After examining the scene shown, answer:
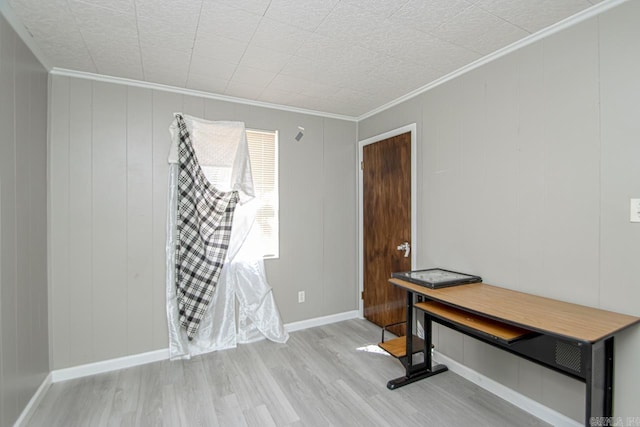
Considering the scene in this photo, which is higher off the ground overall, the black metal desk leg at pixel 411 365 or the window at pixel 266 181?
the window at pixel 266 181

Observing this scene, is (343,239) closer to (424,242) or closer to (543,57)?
(424,242)

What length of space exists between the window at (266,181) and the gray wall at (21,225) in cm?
165

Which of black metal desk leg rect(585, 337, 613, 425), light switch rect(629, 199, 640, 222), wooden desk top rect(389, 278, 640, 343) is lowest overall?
black metal desk leg rect(585, 337, 613, 425)

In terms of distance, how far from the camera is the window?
319cm

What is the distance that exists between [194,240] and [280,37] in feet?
5.98

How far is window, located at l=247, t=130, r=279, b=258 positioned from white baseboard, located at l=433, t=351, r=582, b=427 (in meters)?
1.94

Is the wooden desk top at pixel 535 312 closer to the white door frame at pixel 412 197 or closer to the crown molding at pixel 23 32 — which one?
the white door frame at pixel 412 197

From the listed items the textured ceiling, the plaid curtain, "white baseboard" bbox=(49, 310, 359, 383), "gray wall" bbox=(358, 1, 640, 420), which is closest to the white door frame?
"gray wall" bbox=(358, 1, 640, 420)

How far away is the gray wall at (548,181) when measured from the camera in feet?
5.28

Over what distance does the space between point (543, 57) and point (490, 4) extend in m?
0.59

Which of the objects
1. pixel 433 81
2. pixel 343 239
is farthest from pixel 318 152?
pixel 433 81

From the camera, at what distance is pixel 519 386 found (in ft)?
6.71

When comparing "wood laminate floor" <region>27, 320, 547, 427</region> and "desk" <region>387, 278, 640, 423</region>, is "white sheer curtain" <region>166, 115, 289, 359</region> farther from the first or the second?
"desk" <region>387, 278, 640, 423</region>

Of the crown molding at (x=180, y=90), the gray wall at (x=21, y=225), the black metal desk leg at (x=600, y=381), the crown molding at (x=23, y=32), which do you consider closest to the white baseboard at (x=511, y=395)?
the black metal desk leg at (x=600, y=381)
